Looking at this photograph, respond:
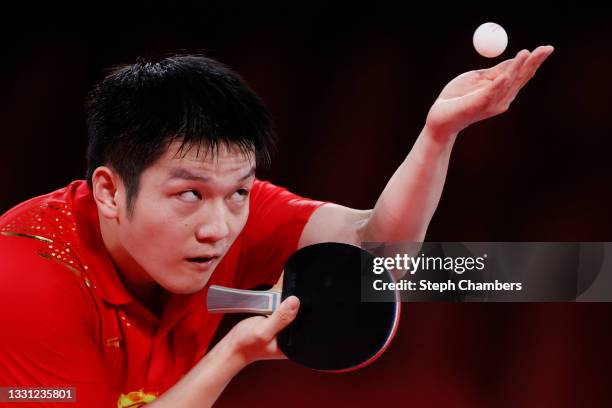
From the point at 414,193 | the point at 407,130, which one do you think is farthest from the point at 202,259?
the point at 407,130

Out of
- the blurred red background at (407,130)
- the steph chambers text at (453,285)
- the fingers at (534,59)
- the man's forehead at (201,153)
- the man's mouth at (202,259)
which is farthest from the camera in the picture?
the blurred red background at (407,130)

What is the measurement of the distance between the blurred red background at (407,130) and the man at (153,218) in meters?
0.78

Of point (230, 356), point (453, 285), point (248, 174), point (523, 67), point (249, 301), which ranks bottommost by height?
point (230, 356)

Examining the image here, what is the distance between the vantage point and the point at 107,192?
1.49 metres

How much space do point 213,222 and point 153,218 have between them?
105mm

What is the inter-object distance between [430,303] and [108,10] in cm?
124

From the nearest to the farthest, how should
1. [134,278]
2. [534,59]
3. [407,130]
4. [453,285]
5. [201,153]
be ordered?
[534,59] < [201,153] < [134,278] < [453,285] < [407,130]

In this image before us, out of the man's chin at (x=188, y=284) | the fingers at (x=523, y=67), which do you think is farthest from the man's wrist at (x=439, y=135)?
the man's chin at (x=188, y=284)

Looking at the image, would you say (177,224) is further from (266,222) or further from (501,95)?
(501,95)

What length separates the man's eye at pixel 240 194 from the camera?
1.48 metres

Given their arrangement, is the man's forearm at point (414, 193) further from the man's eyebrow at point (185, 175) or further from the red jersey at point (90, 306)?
the man's eyebrow at point (185, 175)

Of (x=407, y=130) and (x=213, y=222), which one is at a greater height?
(x=407, y=130)

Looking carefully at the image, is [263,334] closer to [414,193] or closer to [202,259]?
[202,259]

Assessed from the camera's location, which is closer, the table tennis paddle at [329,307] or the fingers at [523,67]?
the fingers at [523,67]
